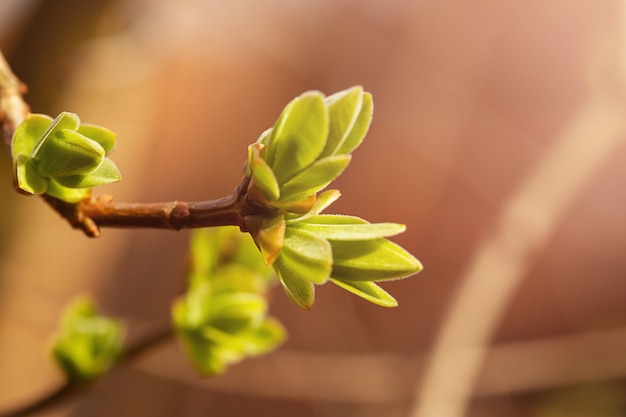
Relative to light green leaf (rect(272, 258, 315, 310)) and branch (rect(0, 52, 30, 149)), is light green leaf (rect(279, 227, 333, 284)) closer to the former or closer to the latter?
light green leaf (rect(272, 258, 315, 310))

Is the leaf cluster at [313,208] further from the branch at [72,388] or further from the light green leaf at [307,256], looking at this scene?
the branch at [72,388]

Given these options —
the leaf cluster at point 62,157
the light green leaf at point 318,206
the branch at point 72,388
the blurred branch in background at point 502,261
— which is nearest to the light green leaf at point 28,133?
the leaf cluster at point 62,157

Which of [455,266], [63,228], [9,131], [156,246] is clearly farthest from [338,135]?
[156,246]

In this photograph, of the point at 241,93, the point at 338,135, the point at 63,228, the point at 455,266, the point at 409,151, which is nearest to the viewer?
the point at 338,135

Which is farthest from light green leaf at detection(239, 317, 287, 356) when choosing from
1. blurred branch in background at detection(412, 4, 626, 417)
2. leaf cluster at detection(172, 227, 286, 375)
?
blurred branch in background at detection(412, 4, 626, 417)

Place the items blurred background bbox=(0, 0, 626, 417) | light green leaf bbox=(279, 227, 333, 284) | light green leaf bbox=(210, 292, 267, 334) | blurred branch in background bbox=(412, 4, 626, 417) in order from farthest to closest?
1. blurred background bbox=(0, 0, 626, 417)
2. blurred branch in background bbox=(412, 4, 626, 417)
3. light green leaf bbox=(210, 292, 267, 334)
4. light green leaf bbox=(279, 227, 333, 284)

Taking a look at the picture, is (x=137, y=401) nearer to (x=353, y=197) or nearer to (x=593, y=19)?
(x=353, y=197)
